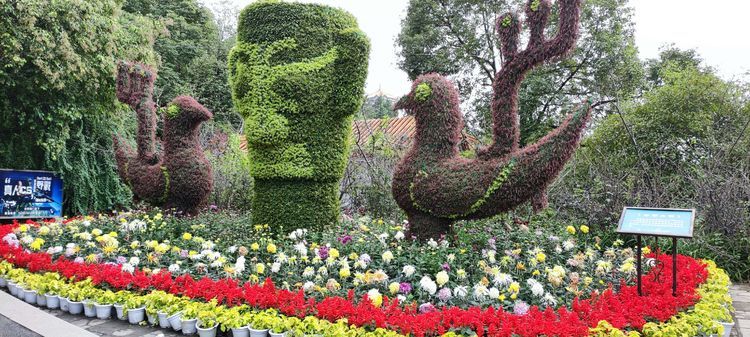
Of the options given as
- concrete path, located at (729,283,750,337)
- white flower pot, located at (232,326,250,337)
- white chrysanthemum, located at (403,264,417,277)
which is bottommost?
concrete path, located at (729,283,750,337)

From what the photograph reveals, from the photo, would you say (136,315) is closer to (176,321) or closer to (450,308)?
(176,321)

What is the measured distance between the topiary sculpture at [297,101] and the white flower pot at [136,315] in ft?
7.95

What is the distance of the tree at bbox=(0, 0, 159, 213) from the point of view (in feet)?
29.1

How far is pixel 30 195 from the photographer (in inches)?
390

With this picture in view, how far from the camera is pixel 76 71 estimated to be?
31.0 ft

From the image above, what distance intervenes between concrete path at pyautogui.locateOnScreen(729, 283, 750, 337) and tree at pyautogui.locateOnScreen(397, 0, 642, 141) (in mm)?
8097

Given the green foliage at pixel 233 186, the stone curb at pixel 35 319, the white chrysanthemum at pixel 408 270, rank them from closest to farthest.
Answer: the stone curb at pixel 35 319
the white chrysanthemum at pixel 408 270
the green foliage at pixel 233 186

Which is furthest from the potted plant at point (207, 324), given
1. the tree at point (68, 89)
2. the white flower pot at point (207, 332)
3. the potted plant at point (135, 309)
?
the tree at point (68, 89)

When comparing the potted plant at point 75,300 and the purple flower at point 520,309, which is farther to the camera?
the potted plant at point 75,300

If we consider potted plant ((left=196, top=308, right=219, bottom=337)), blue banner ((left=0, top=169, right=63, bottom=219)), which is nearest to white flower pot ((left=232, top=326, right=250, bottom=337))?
potted plant ((left=196, top=308, right=219, bottom=337))

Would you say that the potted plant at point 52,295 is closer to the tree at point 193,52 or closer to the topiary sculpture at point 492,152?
the topiary sculpture at point 492,152

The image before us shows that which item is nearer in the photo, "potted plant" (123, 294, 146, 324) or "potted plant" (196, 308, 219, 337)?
"potted plant" (196, 308, 219, 337)

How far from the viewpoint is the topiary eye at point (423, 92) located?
5430 mm

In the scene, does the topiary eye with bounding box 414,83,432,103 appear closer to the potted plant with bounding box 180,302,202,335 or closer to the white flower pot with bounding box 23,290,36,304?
the potted plant with bounding box 180,302,202,335
